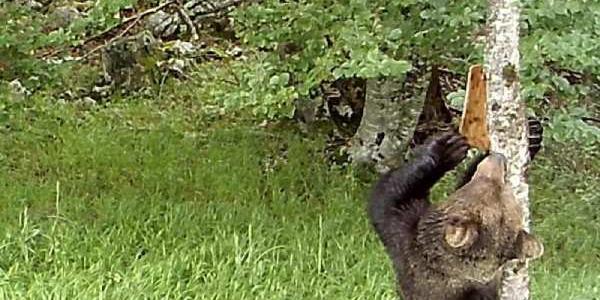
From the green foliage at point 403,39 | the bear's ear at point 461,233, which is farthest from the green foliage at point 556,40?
the bear's ear at point 461,233

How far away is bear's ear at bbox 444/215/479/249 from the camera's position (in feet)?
9.19

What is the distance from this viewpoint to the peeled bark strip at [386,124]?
6609 millimetres

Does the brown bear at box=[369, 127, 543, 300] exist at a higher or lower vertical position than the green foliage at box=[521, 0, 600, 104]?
lower

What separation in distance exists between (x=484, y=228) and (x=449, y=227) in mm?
97

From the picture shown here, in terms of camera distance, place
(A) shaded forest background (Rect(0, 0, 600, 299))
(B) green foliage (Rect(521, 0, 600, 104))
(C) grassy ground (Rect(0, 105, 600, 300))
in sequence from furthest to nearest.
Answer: (C) grassy ground (Rect(0, 105, 600, 300)), (A) shaded forest background (Rect(0, 0, 600, 299)), (B) green foliage (Rect(521, 0, 600, 104))

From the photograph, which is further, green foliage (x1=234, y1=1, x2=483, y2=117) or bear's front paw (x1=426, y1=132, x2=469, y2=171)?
green foliage (x1=234, y1=1, x2=483, y2=117)

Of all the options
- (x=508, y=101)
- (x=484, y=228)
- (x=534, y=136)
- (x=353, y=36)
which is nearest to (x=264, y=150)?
(x=353, y=36)

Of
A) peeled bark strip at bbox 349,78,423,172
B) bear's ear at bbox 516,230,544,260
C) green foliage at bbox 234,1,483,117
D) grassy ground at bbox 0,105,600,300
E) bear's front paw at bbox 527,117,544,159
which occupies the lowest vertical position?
grassy ground at bbox 0,105,600,300

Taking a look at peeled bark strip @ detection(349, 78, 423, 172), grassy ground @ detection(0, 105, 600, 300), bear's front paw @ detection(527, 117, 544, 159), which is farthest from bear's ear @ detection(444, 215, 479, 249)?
peeled bark strip @ detection(349, 78, 423, 172)

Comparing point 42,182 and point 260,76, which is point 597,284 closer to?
point 260,76

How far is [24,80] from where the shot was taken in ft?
19.2

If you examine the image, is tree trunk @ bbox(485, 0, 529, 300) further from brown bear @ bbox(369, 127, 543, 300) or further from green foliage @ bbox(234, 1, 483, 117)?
green foliage @ bbox(234, 1, 483, 117)

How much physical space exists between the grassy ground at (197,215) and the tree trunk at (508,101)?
5.51ft

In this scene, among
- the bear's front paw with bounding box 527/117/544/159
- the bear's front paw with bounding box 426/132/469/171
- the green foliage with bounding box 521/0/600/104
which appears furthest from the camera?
the green foliage with bounding box 521/0/600/104
